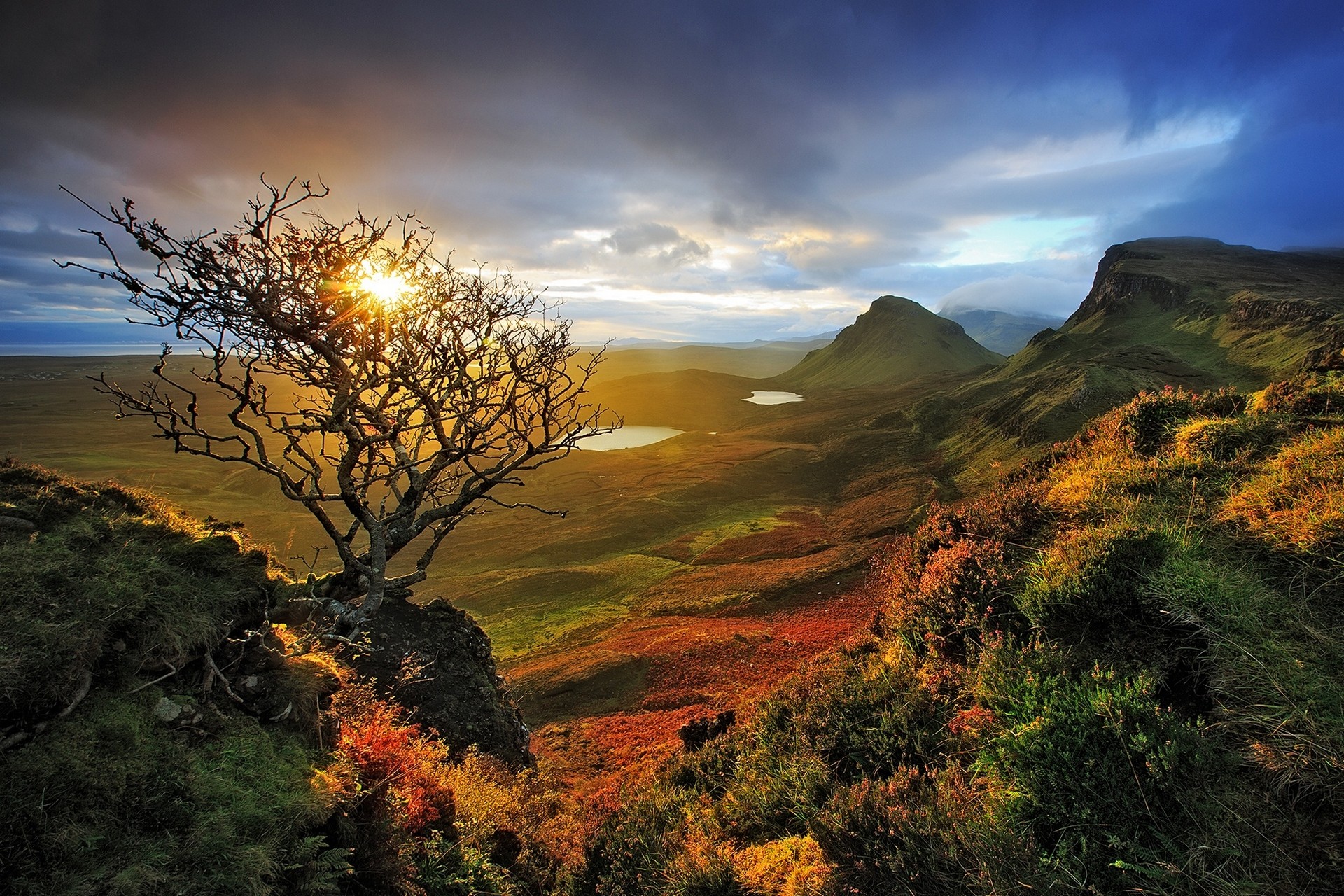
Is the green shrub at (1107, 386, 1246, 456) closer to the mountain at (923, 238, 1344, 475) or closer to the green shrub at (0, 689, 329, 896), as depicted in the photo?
the mountain at (923, 238, 1344, 475)

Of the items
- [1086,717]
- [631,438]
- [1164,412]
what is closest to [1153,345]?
[1164,412]

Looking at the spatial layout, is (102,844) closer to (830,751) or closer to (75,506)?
(75,506)

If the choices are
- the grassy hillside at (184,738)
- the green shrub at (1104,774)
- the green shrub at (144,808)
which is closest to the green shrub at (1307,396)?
the green shrub at (1104,774)

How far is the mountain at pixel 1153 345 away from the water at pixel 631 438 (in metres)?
56.6

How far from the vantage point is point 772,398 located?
145125 millimetres

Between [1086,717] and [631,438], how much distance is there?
110 m

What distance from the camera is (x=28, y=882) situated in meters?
3.19

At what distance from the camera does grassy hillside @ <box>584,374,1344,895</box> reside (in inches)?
154

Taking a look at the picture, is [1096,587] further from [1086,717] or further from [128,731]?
[128,731]

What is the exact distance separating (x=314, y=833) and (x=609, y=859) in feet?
12.6

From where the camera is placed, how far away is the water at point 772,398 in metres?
137

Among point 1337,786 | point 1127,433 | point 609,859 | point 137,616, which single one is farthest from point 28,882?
point 1127,433

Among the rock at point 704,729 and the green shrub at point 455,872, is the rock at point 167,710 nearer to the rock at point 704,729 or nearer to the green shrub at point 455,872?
the green shrub at point 455,872

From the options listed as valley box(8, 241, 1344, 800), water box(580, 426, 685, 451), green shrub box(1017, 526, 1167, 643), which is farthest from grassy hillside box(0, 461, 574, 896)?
water box(580, 426, 685, 451)
